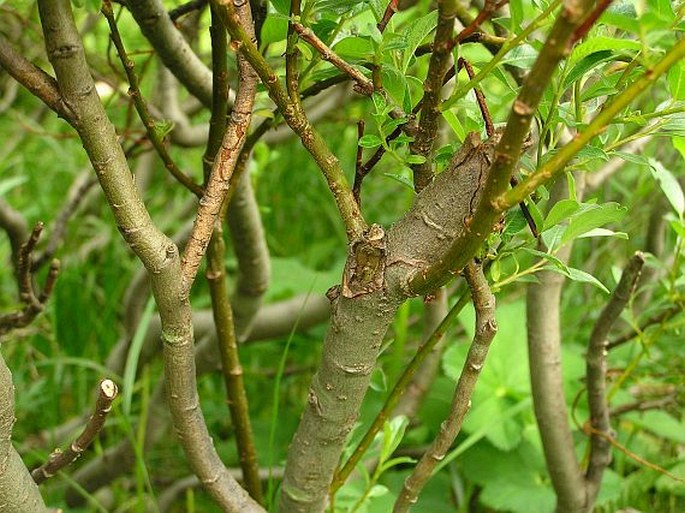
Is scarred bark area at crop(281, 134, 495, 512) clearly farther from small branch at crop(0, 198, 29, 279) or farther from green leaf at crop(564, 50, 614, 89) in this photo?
small branch at crop(0, 198, 29, 279)

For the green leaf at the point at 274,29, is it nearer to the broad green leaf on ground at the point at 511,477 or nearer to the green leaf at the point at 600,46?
the green leaf at the point at 600,46

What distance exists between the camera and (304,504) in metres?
0.78

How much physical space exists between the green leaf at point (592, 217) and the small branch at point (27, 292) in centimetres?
53

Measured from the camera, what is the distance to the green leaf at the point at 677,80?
542 millimetres

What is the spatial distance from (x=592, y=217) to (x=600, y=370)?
409 millimetres

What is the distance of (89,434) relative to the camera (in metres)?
0.66

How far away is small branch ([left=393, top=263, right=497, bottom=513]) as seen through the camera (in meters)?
0.64

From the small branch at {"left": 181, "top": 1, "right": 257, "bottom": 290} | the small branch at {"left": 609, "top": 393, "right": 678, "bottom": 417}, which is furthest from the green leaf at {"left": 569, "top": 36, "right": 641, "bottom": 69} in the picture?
the small branch at {"left": 609, "top": 393, "right": 678, "bottom": 417}

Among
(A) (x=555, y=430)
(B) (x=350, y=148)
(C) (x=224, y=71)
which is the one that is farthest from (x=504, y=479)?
(B) (x=350, y=148)

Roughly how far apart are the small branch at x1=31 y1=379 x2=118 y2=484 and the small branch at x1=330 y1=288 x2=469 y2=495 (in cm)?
25

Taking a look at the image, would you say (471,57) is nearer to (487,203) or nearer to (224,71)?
(224,71)

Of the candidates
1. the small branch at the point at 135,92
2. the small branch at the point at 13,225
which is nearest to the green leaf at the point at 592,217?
the small branch at the point at 135,92

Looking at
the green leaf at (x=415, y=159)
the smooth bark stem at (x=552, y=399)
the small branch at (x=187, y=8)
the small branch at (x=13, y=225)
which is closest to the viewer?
the green leaf at (x=415, y=159)

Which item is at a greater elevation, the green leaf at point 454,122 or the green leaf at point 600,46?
the green leaf at point 600,46
